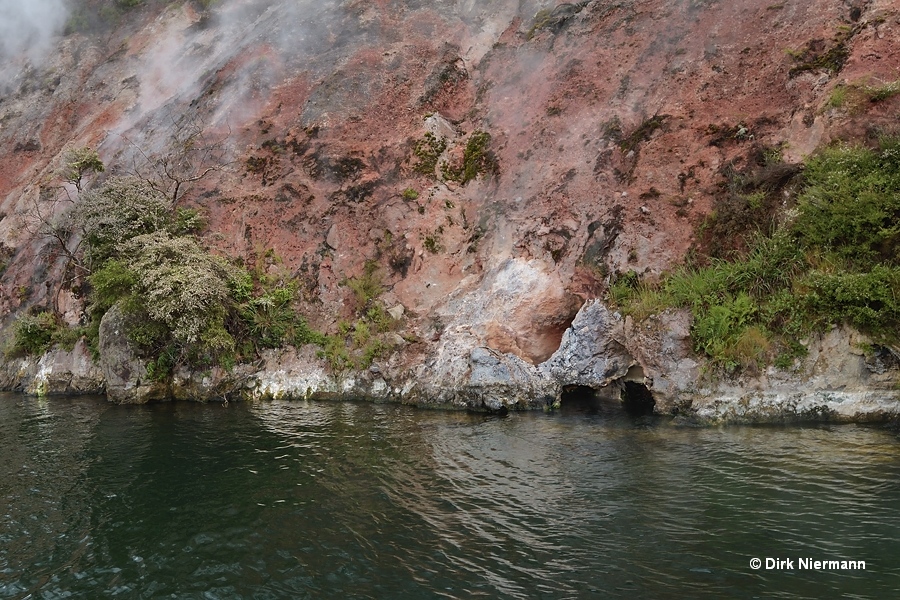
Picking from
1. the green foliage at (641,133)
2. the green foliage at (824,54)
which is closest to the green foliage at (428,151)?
the green foliage at (641,133)

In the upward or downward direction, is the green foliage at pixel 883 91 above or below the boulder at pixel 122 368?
above

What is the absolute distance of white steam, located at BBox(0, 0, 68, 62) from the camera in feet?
140

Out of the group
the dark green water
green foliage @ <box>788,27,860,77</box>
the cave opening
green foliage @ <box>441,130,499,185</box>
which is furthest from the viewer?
green foliage @ <box>441,130,499,185</box>

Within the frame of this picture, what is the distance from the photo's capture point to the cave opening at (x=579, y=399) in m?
15.8

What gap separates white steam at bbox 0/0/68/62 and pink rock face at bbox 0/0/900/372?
33.3 feet

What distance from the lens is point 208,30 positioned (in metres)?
38.3

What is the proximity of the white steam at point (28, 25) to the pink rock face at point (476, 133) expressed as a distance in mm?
10143

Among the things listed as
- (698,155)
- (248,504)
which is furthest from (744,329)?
(248,504)

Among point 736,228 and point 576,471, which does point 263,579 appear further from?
point 736,228

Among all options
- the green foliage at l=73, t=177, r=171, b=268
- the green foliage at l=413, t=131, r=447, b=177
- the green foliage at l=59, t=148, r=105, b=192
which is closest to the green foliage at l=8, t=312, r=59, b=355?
the green foliage at l=73, t=177, r=171, b=268

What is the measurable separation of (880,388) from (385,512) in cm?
1032

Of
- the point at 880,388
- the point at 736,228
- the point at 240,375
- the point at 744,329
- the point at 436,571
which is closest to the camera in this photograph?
the point at 436,571

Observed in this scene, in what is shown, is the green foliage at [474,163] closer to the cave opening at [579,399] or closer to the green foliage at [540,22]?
the green foliage at [540,22]

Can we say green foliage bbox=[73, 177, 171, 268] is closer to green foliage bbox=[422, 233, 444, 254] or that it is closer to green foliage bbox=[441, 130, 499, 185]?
green foliage bbox=[422, 233, 444, 254]
